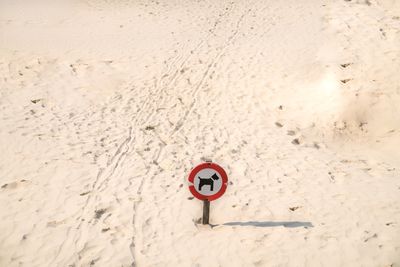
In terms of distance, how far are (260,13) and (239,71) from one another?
4880 millimetres

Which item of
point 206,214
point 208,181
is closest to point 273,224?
point 206,214

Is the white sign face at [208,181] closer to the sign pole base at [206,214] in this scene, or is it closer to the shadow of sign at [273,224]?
the sign pole base at [206,214]

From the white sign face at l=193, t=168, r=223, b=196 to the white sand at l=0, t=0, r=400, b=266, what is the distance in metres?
1.19

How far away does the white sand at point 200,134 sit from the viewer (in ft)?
19.2

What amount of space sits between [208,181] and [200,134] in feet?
12.2

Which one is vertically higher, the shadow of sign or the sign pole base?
the sign pole base

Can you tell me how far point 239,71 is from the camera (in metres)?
11.2

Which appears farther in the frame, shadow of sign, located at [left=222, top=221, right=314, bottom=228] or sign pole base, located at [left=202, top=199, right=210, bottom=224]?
shadow of sign, located at [left=222, top=221, right=314, bottom=228]

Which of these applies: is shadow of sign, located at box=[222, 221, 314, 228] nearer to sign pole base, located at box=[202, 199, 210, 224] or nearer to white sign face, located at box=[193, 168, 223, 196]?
sign pole base, located at box=[202, 199, 210, 224]

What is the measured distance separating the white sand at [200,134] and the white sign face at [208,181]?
119cm

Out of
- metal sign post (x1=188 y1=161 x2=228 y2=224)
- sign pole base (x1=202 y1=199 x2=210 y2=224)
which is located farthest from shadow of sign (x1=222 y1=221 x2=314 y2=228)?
metal sign post (x1=188 y1=161 x2=228 y2=224)

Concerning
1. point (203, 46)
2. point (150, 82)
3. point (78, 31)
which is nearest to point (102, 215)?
point (150, 82)

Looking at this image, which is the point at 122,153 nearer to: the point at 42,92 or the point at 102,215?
the point at 102,215

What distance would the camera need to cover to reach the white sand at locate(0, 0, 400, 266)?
5.85m
